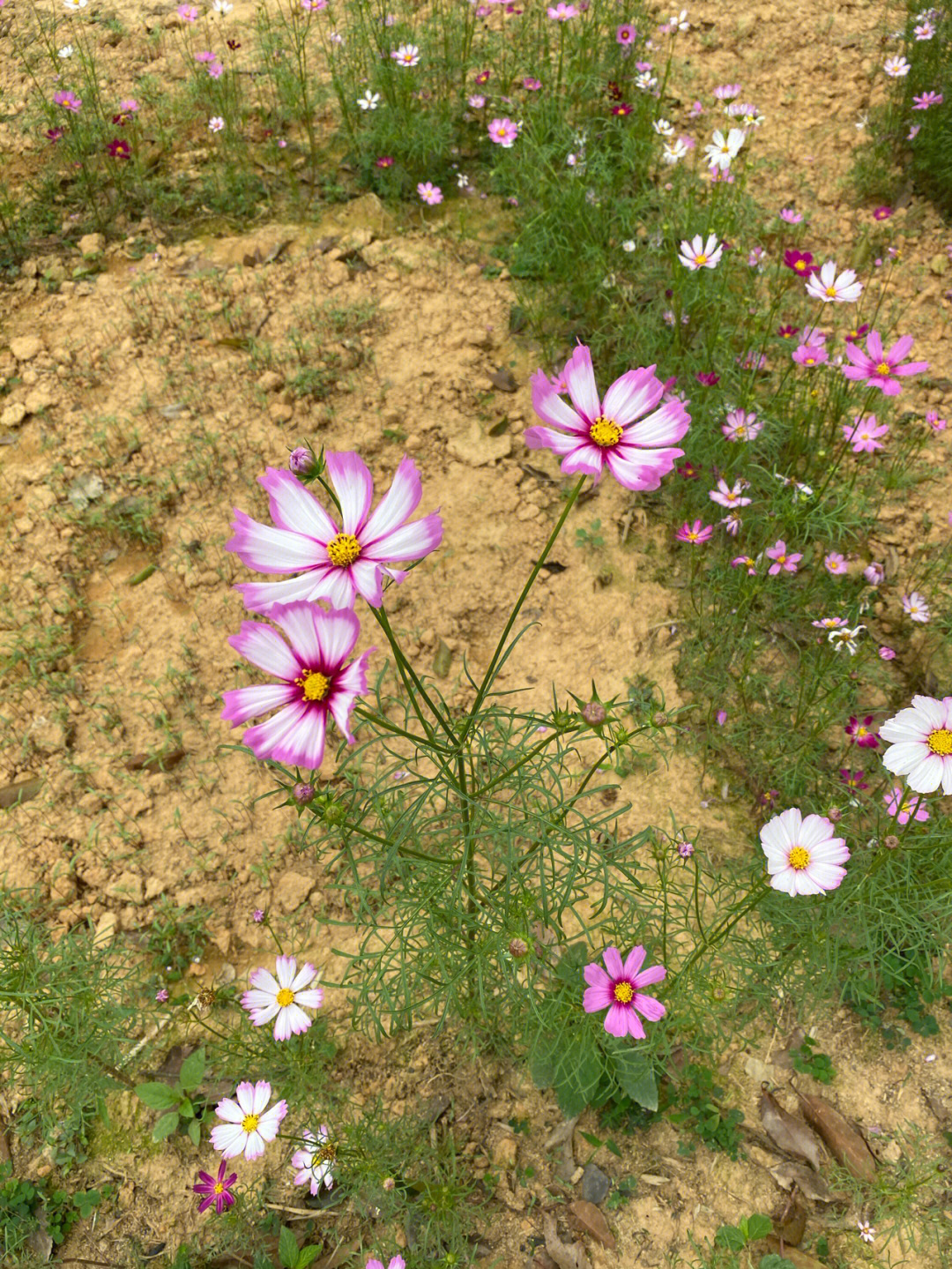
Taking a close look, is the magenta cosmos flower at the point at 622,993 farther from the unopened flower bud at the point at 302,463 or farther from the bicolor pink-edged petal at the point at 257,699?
the unopened flower bud at the point at 302,463

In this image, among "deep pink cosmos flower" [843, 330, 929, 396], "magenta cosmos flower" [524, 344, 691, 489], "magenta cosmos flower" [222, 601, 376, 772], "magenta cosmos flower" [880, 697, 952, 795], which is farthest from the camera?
"deep pink cosmos flower" [843, 330, 929, 396]

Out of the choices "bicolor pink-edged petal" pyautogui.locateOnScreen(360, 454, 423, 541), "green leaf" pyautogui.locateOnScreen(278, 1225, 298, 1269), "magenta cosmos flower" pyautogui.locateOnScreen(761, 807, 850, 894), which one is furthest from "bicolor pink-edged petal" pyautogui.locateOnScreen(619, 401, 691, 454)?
"green leaf" pyautogui.locateOnScreen(278, 1225, 298, 1269)

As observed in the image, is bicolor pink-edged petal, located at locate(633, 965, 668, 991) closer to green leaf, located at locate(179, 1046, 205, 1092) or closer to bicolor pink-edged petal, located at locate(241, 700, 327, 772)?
bicolor pink-edged petal, located at locate(241, 700, 327, 772)

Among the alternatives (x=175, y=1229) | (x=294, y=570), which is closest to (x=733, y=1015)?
(x=175, y=1229)

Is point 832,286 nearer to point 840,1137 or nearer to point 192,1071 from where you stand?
point 840,1137

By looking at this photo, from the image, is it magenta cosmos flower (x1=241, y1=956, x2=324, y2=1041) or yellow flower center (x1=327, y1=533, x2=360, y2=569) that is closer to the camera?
yellow flower center (x1=327, y1=533, x2=360, y2=569)

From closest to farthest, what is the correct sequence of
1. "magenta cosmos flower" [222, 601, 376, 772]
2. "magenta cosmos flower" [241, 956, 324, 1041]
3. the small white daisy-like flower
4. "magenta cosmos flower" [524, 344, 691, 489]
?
"magenta cosmos flower" [222, 601, 376, 772] < "magenta cosmos flower" [524, 344, 691, 489] < the small white daisy-like flower < "magenta cosmos flower" [241, 956, 324, 1041]

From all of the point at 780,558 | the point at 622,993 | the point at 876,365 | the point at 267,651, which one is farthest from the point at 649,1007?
the point at 876,365
